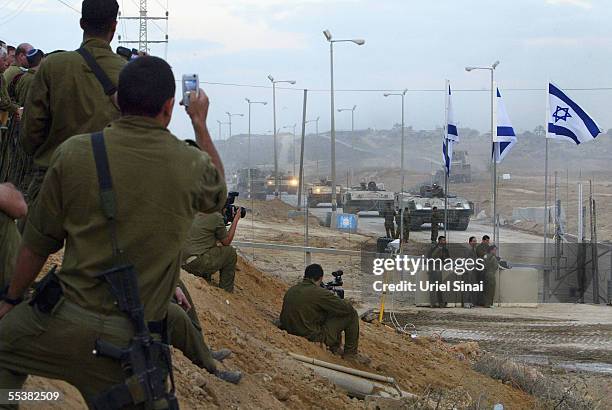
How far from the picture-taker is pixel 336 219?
3744cm

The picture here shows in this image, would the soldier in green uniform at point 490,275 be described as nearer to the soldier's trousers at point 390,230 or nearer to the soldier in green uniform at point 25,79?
the soldier's trousers at point 390,230

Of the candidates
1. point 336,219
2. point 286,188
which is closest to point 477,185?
point 286,188

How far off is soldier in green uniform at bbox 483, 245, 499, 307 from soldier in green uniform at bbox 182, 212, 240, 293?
363 inches

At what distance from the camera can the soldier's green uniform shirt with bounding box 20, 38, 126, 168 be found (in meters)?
4.78

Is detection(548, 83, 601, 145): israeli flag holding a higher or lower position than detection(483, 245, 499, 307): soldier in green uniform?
higher

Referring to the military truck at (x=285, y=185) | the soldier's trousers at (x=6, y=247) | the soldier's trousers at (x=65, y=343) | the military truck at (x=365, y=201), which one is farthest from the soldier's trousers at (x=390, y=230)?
the soldier's trousers at (x=65, y=343)

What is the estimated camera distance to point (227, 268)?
13211 mm

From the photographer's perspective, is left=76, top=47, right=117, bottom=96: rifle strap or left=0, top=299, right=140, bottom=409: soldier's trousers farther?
left=76, top=47, right=117, bottom=96: rifle strap

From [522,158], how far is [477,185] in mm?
34697

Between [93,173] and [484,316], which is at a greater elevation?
[93,173]

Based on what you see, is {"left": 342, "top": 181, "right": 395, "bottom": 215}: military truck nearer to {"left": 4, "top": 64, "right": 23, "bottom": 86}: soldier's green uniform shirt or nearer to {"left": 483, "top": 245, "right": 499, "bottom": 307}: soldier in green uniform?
{"left": 483, "top": 245, "right": 499, "bottom": 307}: soldier in green uniform

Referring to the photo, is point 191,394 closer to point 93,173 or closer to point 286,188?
point 93,173

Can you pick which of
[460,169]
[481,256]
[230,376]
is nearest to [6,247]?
[230,376]

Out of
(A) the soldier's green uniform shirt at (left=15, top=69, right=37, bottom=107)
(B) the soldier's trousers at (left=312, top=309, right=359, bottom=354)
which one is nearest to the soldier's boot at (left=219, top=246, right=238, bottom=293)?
(B) the soldier's trousers at (left=312, top=309, right=359, bottom=354)
